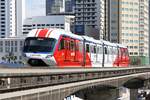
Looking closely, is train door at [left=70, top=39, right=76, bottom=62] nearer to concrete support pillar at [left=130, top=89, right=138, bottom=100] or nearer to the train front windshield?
the train front windshield

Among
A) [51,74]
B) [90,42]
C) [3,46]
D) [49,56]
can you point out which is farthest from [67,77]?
[3,46]

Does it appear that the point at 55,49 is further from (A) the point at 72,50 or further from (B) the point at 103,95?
(B) the point at 103,95

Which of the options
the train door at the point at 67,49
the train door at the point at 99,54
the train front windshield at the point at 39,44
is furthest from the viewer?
the train door at the point at 99,54

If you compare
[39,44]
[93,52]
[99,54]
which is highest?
[39,44]

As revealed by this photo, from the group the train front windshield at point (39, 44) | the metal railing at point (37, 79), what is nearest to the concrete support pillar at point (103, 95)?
the metal railing at point (37, 79)

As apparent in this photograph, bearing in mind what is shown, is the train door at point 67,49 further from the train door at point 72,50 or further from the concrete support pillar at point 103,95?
the concrete support pillar at point 103,95

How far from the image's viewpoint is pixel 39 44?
37062 millimetres

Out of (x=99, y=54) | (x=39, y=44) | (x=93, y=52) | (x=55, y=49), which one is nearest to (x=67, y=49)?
(x=55, y=49)

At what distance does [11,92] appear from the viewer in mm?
19812

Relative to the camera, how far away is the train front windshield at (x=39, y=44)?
36469 mm

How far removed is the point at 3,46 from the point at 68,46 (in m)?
143

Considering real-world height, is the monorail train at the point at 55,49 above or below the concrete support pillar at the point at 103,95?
above

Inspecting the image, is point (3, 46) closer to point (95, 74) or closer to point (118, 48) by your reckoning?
point (118, 48)

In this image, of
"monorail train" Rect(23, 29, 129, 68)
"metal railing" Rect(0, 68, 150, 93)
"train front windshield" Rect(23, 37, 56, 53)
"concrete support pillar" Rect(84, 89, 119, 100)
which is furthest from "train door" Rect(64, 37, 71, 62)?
"concrete support pillar" Rect(84, 89, 119, 100)
